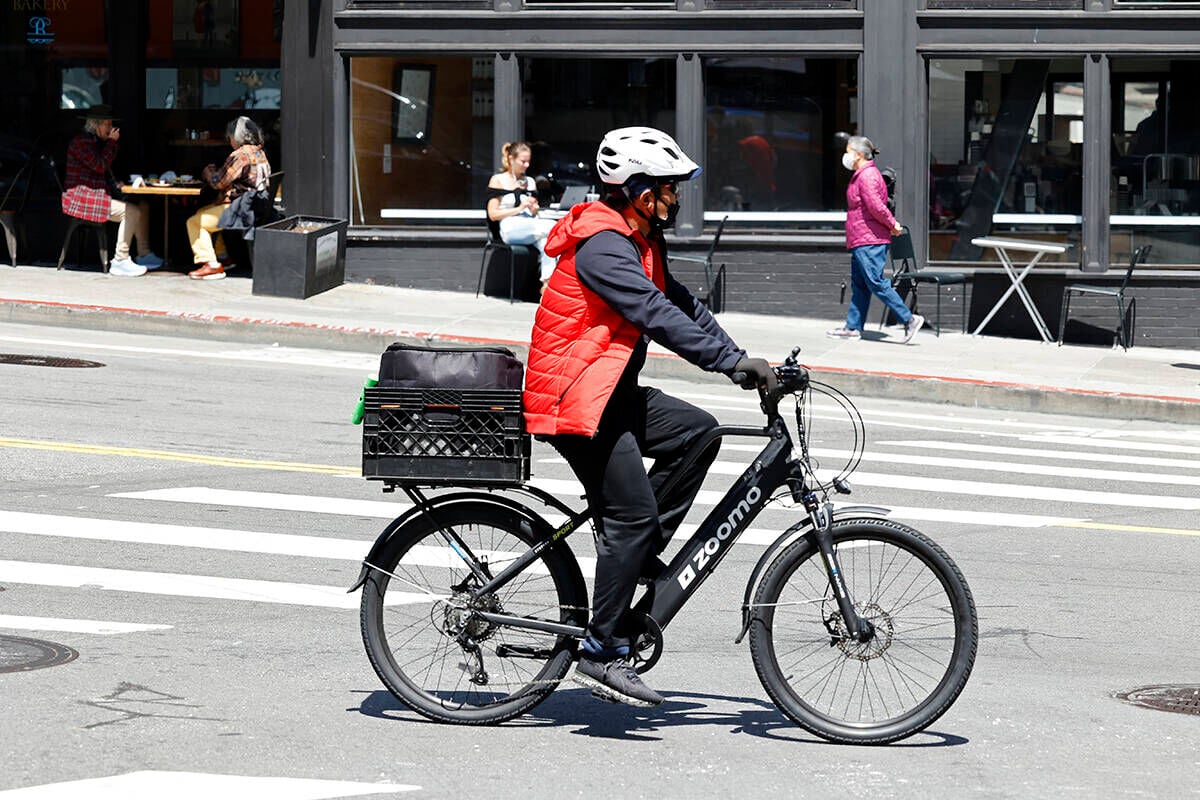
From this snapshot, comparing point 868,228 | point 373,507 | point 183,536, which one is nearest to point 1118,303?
point 868,228

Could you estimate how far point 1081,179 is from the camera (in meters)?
20.3

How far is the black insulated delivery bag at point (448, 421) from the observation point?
20.7 feet

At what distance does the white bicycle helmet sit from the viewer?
632 centimetres

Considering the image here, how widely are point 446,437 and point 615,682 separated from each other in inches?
37.8

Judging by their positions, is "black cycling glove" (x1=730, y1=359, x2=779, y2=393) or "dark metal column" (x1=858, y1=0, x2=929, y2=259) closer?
"black cycling glove" (x1=730, y1=359, x2=779, y2=393)

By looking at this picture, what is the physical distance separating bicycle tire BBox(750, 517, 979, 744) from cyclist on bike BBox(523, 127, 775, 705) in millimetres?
411

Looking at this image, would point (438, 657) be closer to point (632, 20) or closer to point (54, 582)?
point (54, 582)

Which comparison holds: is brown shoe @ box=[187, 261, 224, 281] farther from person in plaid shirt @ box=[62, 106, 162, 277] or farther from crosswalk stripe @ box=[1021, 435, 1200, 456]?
crosswalk stripe @ box=[1021, 435, 1200, 456]

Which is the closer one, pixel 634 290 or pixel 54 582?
pixel 634 290

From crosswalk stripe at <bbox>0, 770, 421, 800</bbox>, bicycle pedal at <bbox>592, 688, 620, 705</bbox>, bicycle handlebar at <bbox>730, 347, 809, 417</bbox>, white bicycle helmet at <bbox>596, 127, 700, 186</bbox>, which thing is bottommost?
crosswalk stripe at <bbox>0, 770, 421, 800</bbox>

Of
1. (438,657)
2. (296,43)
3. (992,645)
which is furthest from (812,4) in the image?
(438,657)

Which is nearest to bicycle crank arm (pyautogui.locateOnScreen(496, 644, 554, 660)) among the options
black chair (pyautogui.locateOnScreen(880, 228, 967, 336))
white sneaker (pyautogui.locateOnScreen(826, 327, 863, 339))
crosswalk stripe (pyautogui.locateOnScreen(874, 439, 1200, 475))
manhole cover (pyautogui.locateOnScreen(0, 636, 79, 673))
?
manhole cover (pyautogui.locateOnScreen(0, 636, 79, 673))

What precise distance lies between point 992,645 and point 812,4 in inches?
522

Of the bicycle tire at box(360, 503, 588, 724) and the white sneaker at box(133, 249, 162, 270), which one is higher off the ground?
the white sneaker at box(133, 249, 162, 270)
